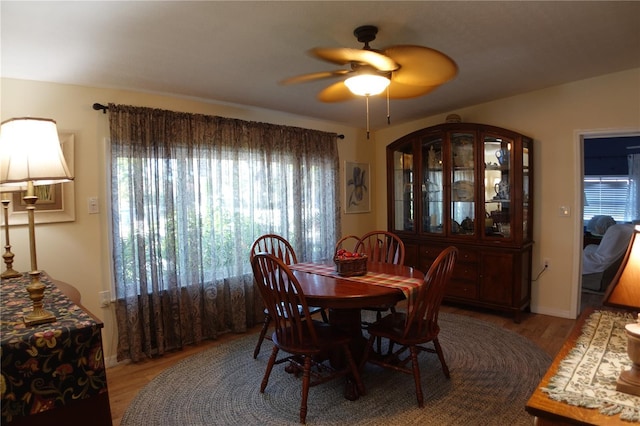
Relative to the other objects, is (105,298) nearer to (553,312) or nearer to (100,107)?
(100,107)

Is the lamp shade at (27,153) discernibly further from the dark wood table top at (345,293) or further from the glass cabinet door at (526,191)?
the glass cabinet door at (526,191)

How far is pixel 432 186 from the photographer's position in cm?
425

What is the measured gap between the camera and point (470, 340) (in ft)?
10.6

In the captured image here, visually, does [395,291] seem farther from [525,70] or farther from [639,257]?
[525,70]

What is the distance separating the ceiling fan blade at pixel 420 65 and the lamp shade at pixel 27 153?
5.03 feet

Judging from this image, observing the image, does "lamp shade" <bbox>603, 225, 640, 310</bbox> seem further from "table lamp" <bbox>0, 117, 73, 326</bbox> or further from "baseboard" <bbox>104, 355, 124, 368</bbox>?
"baseboard" <bbox>104, 355, 124, 368</bbox>

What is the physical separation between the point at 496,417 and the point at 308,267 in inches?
60.7

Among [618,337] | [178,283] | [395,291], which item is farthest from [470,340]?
A: [178,283]

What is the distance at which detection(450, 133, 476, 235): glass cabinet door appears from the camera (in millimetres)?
3932

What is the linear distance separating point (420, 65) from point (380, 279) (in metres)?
1.32

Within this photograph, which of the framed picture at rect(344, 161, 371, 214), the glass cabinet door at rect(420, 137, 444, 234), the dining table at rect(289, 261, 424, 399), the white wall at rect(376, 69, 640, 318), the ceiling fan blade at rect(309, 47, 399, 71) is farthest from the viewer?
the framed picture at rect(344, 161, 371, 214)

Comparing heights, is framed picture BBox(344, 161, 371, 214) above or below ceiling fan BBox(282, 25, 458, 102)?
below

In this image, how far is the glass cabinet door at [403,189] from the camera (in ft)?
14.5

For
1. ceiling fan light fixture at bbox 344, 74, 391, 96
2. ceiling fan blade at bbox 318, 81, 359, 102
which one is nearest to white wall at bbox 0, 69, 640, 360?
ceiling fan blade at bbox 318, 81, 359, 102
